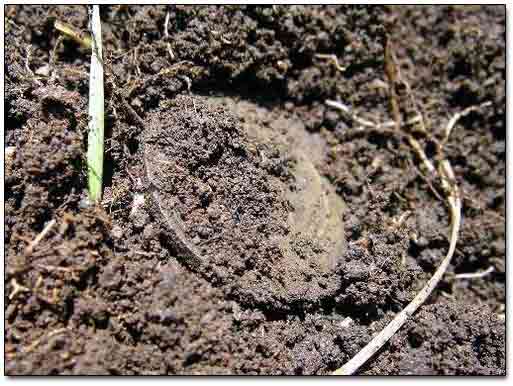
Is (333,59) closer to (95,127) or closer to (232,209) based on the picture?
(232,209)

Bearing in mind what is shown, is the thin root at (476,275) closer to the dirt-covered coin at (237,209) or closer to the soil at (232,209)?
the soil at (232,209)

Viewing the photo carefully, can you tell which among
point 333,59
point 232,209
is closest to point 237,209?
point 232,209

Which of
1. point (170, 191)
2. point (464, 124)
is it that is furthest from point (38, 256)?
point (464, 124)

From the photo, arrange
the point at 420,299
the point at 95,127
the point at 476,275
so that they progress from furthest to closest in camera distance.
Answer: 1. the point at 476,275
2. the point at 420,299
3. the point at 95,127

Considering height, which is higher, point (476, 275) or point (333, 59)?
point (333, 59)

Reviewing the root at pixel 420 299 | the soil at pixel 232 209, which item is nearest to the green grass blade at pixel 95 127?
the soil at pixel 232 209

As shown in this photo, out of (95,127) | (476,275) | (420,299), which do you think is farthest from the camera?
(476,275)

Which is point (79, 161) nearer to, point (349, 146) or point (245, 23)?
point (245, 23)
